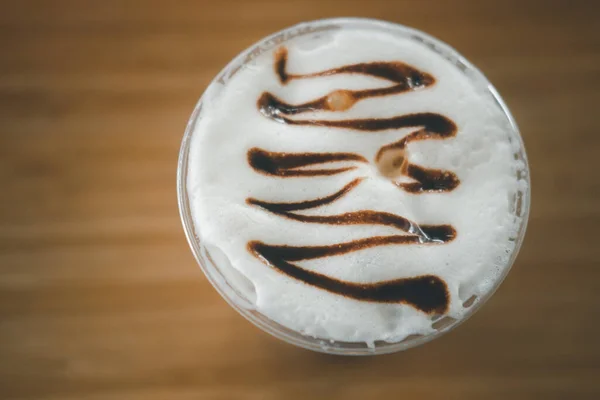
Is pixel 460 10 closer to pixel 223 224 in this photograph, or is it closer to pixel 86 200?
pixel 223 224

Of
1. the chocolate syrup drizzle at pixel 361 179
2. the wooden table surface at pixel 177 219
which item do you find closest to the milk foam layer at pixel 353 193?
the chocolate syrup drizzle at pixel 361 179

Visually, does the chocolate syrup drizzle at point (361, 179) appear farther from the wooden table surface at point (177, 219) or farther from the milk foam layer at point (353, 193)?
the wooden table surface at point (177, 219)

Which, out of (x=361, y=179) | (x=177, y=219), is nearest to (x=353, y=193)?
(x=361, y=179)

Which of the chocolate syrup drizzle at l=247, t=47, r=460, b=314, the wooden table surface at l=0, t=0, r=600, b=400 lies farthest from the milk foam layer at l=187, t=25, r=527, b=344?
the wooden table surface at l=0, t=0, r=600, b=400

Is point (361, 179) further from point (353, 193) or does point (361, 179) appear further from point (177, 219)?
point (177, 219)

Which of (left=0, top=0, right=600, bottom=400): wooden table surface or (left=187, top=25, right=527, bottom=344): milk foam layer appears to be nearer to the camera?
(left=187, top=25, right=527, bottom=344): milk foam layer

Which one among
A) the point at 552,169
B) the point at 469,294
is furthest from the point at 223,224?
the point at 552,169

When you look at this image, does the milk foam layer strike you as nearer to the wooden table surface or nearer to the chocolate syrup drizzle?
the chocolate syrup drizzle
